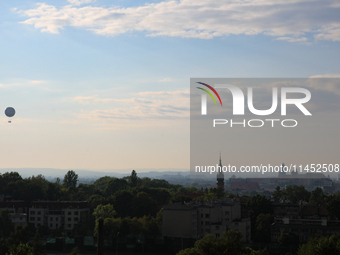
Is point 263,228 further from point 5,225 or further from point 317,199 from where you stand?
point 5,225

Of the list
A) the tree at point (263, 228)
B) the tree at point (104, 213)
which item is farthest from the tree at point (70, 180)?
the tree at point (263, 228)

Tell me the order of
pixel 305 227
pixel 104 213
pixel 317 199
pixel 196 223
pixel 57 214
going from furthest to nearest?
pixel 317 199 → pixel 57 214 → pixel 104 213 → pixel 196 223 → pixel 305 227

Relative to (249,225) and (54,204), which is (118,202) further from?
(249,225)

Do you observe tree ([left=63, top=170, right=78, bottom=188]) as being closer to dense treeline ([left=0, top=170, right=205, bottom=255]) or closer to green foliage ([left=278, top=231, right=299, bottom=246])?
dense treeline ([left=0, top=170, right=205, bottom=255])

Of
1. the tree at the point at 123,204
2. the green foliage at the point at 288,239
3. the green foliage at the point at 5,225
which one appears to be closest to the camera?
the green foliage at the point at 288,239

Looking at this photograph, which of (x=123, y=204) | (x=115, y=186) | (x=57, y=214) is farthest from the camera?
(x=115, y=186)

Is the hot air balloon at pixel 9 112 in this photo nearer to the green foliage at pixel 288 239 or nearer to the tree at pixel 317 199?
the green foliage at pixel 288 239

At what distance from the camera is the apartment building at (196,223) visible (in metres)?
74.5

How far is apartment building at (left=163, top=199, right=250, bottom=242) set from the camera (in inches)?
2933

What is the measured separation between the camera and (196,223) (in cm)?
7794

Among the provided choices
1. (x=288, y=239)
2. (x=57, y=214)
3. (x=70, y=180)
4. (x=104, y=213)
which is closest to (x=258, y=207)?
(x=288, y=239)

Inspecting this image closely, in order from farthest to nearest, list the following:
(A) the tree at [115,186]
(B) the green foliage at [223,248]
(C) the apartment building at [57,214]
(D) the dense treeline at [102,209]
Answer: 1. (A) the tree at [115,186]
2. (C) the apartment building at [57,214]
3. (D) the dense treeline at [102,209]
4. (B) the green foliage at [223,248]

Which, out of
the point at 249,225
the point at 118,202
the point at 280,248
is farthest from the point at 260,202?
the point at 118,202

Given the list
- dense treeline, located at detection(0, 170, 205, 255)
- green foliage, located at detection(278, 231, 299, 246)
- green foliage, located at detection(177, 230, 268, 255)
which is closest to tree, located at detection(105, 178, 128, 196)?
dense treeline, located at detection(0, 170, 205, 255)
